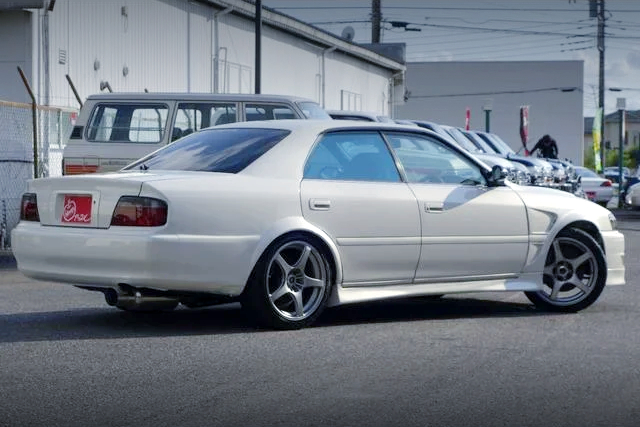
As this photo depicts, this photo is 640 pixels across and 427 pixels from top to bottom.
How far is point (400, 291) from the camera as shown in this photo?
9.23m

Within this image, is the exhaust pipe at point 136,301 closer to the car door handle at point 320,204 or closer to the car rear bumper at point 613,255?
the car door handle at point 320,204

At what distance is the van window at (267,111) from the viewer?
16.7 metres

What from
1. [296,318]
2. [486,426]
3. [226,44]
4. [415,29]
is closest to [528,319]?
[296,318]

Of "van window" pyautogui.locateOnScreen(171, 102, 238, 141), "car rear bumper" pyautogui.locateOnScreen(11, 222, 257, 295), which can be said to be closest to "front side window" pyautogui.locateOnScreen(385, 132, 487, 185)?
"car rear bumper" pyautogui.locateOnScreen(11, 222, 257, 295)

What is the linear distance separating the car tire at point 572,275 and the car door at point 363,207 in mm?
1355

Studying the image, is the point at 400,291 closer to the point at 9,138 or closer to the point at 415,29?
the point at 9,138

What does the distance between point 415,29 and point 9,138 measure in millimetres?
43987

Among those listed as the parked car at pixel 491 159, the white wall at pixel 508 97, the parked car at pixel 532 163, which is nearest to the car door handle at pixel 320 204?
the parked car at pixel 491 159

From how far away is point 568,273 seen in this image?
10.1 metres

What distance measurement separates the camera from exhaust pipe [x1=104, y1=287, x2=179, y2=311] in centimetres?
856

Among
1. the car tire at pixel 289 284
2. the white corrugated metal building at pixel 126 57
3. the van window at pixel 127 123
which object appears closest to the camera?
the car tire at pixel 289 284

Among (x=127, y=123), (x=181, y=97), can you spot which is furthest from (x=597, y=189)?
(x=127, y=123)

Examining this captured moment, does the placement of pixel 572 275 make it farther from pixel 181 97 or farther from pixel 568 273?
pixel 181 97

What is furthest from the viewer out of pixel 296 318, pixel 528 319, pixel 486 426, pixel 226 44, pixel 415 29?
pixel 415 29
